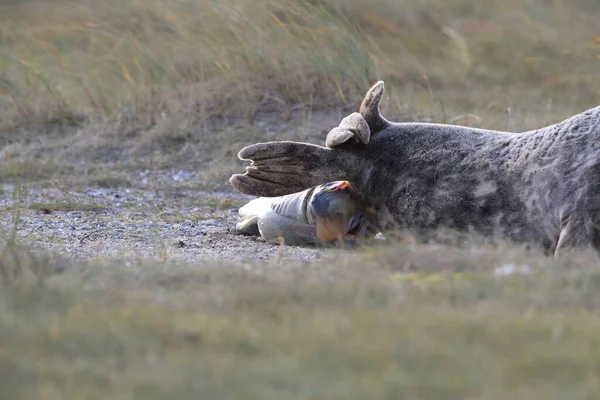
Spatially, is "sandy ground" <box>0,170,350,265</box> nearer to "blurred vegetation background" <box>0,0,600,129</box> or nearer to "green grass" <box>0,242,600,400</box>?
"green grass" <box>0,242,600,400</box>

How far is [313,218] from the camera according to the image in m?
5.06

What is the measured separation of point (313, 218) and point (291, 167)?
32 cm

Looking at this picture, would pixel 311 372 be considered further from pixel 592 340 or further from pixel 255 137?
pixel 255 137

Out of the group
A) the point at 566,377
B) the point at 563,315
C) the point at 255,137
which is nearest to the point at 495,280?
the point at 563,315

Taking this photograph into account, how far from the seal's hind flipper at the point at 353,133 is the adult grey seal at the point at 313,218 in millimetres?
254

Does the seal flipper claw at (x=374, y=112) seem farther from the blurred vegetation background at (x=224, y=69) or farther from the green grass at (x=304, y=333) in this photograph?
the blurred vegetation background at (x=224, y=69)

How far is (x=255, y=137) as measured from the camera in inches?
320

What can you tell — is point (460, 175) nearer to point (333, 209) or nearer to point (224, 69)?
point (333, 209)

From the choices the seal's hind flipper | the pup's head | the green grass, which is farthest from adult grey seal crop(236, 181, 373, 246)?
the green grass

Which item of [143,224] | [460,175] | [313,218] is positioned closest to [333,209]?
[313,218]

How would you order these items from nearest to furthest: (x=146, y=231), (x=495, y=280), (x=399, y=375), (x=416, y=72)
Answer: (x=399, y=375), (x=495, y=280), (x=146, y=231), (x=416, y=72)

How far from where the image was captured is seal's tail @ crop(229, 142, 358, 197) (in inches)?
192

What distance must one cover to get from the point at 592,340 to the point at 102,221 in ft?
12.3

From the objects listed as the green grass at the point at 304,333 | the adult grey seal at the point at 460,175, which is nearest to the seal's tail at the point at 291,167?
the adult grey seal at the point at 460,175
